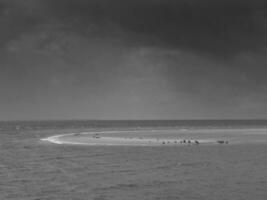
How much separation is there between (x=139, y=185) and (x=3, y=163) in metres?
20.2

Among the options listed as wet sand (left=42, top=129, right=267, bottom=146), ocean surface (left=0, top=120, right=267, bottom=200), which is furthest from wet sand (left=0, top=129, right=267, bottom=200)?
wet sand (left=42, top=129, right=267, bottom=146)

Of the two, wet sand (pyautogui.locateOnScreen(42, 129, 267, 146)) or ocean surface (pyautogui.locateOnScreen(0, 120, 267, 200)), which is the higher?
wet sand (pyautogui.locateOnScreen(42, 129, 267, 146))

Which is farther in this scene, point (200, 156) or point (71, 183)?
point (200, 156)

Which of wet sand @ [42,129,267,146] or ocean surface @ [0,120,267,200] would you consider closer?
ocean surface @ [0,120,267,200]

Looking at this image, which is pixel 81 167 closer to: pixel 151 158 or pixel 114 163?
pixel 114 163

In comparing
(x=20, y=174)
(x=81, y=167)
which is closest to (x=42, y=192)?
(x=20, y=174)

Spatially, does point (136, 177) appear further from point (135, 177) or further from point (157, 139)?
point (157, 139)

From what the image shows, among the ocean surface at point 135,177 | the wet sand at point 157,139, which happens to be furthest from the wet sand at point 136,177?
the wet sand at point 157,139

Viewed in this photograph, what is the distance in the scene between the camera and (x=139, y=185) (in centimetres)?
2870

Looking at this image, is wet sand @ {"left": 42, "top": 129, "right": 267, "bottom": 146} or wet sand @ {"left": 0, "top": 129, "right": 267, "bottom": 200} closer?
wet sand @ {"left": 0, "top": 129, "right": 267, "bottom": 200}

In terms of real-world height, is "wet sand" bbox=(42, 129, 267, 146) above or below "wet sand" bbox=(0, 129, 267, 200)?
above

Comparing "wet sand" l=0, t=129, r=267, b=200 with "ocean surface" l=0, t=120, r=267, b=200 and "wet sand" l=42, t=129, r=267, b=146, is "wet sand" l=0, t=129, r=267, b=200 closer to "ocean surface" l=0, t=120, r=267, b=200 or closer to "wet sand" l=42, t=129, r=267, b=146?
"ocean surface" l=0, t=120, r=267, b=200

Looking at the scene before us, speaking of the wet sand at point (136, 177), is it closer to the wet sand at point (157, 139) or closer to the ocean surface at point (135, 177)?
the ocean surface at point (135, 177)

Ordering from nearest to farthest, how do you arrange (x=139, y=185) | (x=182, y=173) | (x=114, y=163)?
1. (x=139, y=185)
2. (x=182, y=173)
3. (x=114, y=163)
